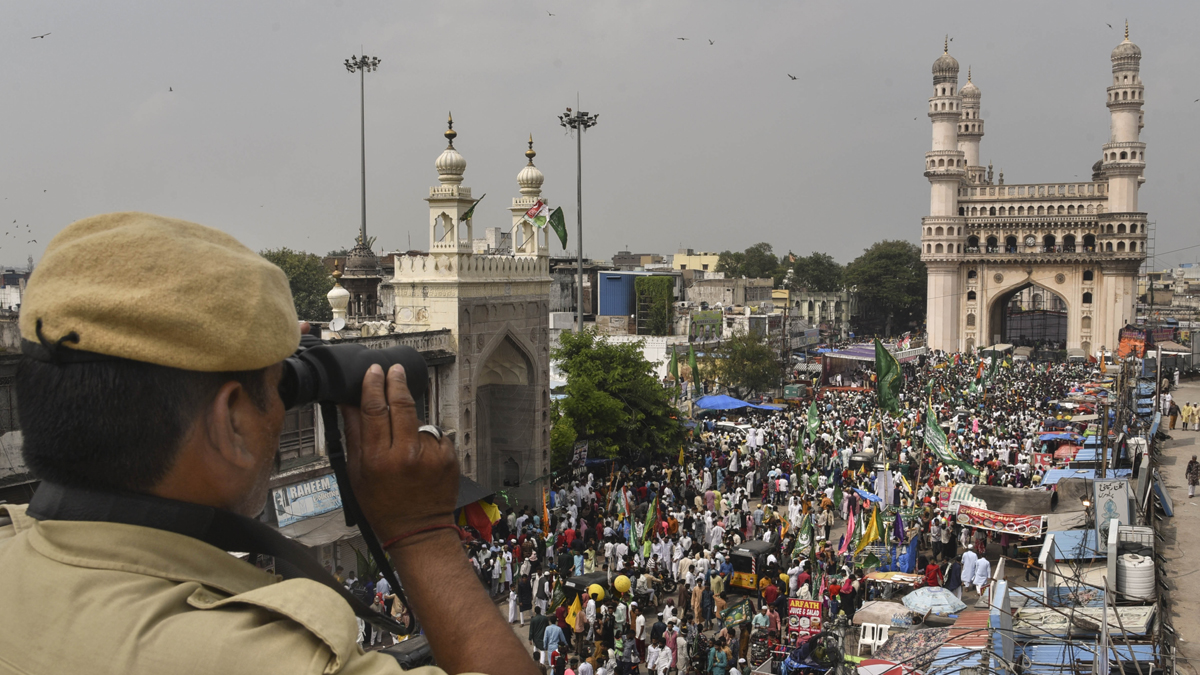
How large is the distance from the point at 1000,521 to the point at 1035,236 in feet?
138

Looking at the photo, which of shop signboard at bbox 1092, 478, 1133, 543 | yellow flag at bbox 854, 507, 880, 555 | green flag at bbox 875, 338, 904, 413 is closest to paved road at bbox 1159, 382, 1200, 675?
shop signboard at bbox 1092, 478, 1133, 543

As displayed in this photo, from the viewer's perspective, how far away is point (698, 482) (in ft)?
63.1

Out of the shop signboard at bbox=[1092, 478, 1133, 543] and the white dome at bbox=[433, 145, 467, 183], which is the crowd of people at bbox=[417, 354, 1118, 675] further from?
the white dome at bbox=[433, 145, 467, 183]

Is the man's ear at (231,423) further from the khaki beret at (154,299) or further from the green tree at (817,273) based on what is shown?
the green tree at (817,273)

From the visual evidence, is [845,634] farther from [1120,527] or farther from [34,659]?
[34,659]

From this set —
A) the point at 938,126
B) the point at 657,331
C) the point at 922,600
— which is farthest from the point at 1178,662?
the point at 938,126

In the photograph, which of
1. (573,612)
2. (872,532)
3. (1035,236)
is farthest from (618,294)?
(573,612)

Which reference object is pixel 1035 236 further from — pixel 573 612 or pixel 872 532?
pixel 573 612

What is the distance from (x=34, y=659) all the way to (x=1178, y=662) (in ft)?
35.6

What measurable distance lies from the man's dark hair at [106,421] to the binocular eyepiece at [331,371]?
13 cm

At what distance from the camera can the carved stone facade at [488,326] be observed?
16.0 meters

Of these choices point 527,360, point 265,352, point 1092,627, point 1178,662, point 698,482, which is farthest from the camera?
point 698,482

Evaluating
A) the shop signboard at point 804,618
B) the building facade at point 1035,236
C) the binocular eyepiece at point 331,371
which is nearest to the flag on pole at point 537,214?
the shop signboard at point 804,618

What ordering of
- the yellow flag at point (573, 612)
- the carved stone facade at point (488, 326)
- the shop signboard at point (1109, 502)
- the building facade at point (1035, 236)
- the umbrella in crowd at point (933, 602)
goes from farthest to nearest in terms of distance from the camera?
the building facade at point (1035, 236), the carved stone facade at point (488, 326), the shop signboard at point (1109, 502), the yellow flag at point (573, 612), the umbrella in crowd at point (933, 602)
